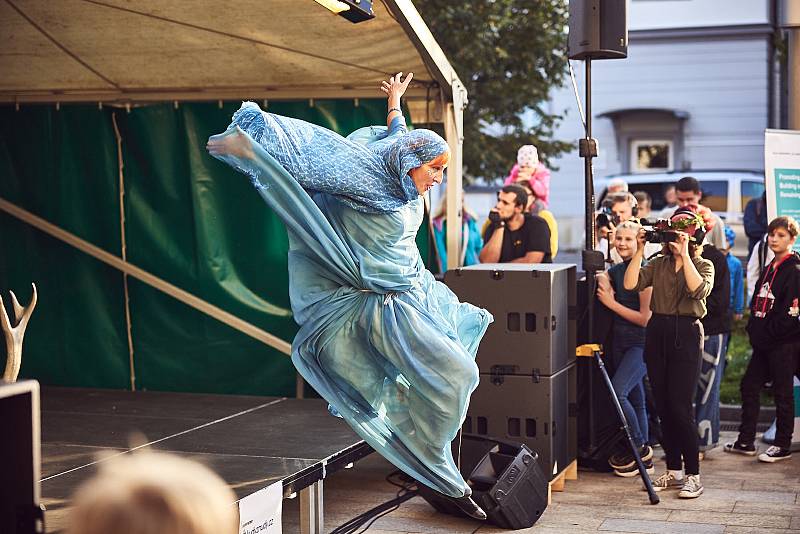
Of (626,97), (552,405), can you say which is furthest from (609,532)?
(626,97)

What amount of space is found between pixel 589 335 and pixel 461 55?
8.22m

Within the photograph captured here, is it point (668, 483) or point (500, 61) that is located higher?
point (500, 61)

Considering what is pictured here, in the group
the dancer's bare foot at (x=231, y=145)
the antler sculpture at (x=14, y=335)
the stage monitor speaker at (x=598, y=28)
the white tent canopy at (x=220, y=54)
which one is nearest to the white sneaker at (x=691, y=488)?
the white tent canopy at (x=220, y=54)

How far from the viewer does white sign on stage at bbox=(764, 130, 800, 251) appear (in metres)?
7.75

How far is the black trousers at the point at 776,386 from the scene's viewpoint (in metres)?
7.27

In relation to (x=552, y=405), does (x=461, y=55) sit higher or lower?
higher

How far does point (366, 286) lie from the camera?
500cm

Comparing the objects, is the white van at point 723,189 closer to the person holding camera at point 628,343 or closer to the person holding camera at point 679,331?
the person holding camera at point 628,343

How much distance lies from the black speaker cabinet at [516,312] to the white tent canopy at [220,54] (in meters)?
0.68

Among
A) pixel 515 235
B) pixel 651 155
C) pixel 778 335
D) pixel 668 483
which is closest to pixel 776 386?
pixel 778 335

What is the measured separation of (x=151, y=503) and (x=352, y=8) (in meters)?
4.62

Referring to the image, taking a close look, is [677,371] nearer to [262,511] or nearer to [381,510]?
[381,510]

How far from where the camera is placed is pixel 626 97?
85.3 ft

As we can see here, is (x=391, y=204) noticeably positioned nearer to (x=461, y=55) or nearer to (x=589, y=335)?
(x=589, y=335)
